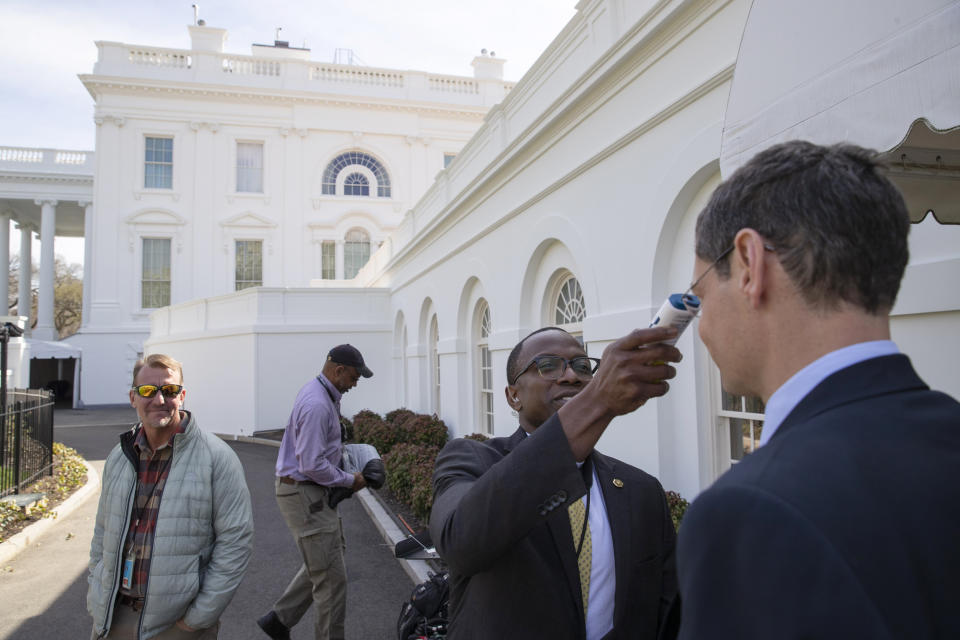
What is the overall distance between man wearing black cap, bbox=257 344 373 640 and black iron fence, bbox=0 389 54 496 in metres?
6.87

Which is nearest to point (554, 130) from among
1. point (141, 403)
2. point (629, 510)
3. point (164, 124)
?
point (141, 403)

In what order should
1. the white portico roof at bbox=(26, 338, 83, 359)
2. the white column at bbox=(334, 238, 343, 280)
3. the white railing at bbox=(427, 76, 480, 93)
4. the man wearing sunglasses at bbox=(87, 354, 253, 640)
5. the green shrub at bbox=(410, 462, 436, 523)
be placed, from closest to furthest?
1. the man wearing sunglasses at bbox=(87, 354, 253, 640)
2. the green shrub at bbox=(410, 462, 436, 523)
3. the white portico roof at bbox=(26, 338, 83, 359)
4. the white column at bbox=(334, 238, 343, 280)
5. the white railing at bbox=(427, 76, 480, 93)

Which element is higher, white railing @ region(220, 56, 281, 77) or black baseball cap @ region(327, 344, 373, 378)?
white railing @ region(220, 56, 281, 77)

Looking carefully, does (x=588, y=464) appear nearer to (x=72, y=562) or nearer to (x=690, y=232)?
(x=690, y=232)

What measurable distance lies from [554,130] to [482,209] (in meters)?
3.02

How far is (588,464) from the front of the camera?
7.01ft

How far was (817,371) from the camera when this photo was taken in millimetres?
998

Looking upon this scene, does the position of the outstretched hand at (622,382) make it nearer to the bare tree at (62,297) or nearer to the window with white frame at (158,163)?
the window with white frame at (158,163)

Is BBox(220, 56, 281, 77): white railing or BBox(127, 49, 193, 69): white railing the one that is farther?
BBox(220, 56, 281, 77): white railing

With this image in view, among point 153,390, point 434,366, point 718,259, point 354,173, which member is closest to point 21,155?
point 354,173

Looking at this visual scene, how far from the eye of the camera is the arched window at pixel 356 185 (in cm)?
3281

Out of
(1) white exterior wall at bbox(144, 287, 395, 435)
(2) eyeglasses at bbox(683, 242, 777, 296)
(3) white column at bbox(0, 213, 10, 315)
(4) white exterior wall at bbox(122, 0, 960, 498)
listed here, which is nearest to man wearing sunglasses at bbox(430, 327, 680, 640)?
(2) eyeglasses at bbox(683, 242, 777, 296)

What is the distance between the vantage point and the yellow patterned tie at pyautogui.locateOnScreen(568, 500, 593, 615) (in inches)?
75.0

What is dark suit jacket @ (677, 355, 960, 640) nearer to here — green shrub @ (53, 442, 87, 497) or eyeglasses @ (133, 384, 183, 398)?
eyeglasses @ (133, 384, 183, 398)
